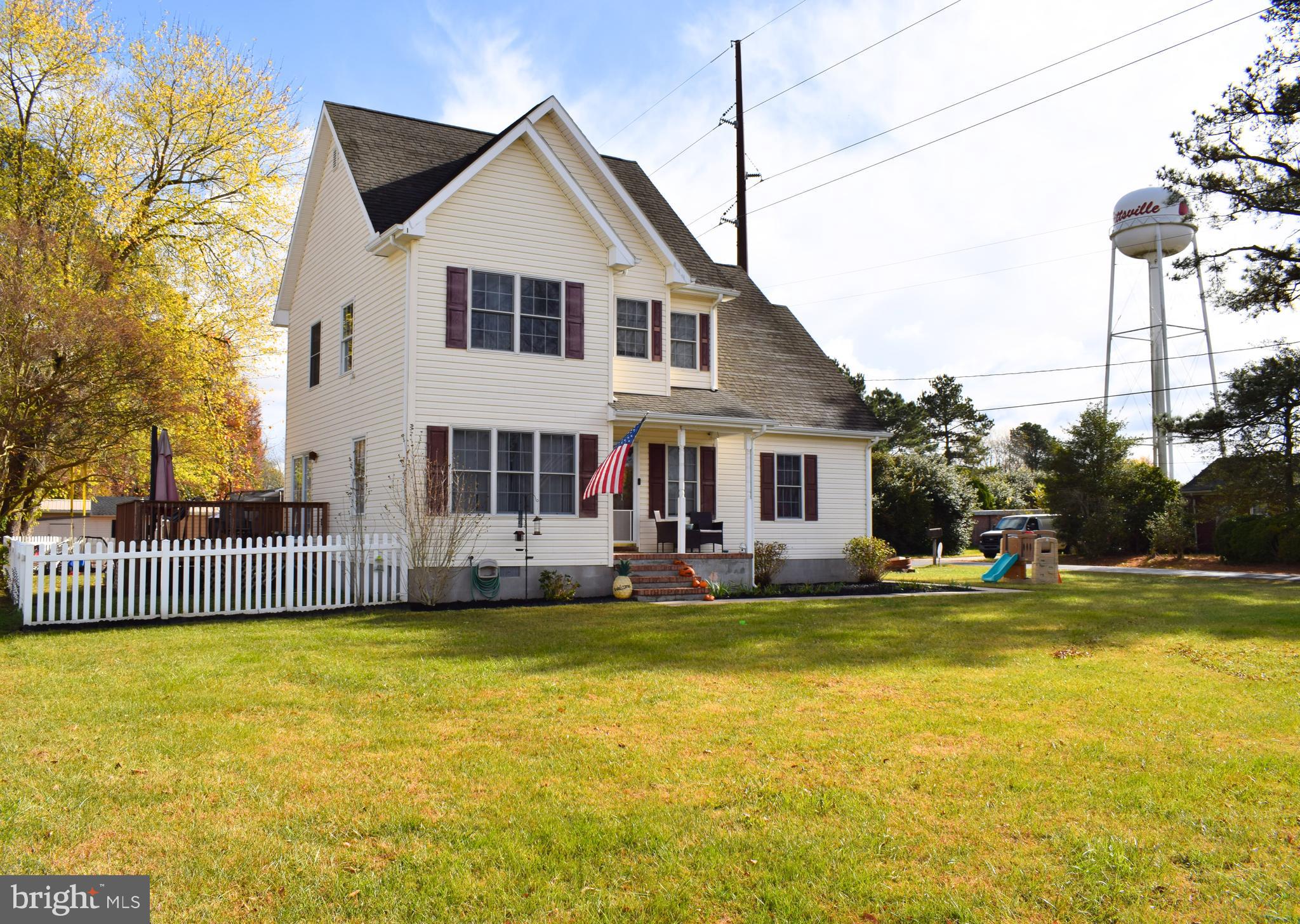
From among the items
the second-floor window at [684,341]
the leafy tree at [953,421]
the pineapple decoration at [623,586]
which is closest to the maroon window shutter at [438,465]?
the pineapple decoration at [623,586]

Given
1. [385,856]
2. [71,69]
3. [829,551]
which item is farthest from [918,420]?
[385,856]

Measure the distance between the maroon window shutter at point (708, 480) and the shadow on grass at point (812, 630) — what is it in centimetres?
415

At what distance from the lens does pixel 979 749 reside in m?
5.95

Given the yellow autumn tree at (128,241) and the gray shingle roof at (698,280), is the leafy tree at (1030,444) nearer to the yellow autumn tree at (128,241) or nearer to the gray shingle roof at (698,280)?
the gray shingle roof at (698,280)

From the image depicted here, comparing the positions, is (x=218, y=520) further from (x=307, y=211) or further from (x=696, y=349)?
(x=696, y=349)

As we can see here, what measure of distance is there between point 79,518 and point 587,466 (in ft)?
95.7

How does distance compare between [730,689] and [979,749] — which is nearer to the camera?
[979,749]

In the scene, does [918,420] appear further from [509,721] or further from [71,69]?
[509,721]

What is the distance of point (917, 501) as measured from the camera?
3488 cm

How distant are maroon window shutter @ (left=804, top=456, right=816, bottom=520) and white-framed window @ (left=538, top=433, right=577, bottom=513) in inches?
266

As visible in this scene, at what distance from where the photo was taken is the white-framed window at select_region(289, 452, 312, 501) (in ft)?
67.4

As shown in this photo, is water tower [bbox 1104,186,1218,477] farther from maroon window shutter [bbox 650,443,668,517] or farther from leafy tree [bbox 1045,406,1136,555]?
maroon window shutter [bbox 650,443,668,517]

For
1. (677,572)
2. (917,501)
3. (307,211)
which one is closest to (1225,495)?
(917,501)

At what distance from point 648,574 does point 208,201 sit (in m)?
15.5
